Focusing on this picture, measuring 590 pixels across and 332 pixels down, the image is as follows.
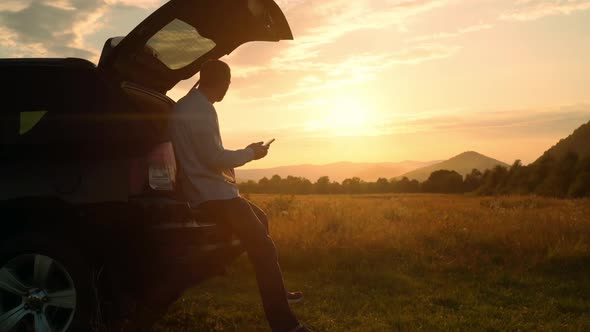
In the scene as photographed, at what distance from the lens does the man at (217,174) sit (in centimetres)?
417

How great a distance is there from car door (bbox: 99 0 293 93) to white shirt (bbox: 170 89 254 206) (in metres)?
0.63

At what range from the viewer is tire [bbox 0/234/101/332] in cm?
387

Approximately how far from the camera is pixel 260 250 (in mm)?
4285

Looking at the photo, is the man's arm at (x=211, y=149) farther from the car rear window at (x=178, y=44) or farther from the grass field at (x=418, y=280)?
the grass field at (x=418, y=280)

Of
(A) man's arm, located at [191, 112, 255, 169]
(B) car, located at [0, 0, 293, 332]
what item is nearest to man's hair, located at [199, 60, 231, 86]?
(A) man's arm, located at [191, 112, 255, 169]

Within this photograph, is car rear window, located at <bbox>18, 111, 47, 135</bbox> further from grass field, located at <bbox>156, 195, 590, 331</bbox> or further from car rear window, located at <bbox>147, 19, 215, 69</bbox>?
grass field, located at <bbox>156, 195, 590, 331</bbox>

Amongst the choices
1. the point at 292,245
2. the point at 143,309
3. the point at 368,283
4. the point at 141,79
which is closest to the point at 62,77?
the point at 141,79

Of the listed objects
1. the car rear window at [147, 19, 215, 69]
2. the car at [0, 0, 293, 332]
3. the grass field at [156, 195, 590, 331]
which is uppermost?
the car rear window at [147, 19, 215, 69]

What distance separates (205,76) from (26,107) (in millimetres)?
1319

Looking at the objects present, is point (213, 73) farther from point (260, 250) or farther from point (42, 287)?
point (42, 287)

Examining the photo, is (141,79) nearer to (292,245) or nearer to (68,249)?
(68,249)

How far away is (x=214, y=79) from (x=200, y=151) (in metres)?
0.57

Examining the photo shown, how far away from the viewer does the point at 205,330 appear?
5059 mm

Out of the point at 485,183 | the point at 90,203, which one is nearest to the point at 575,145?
the point at 485,183
